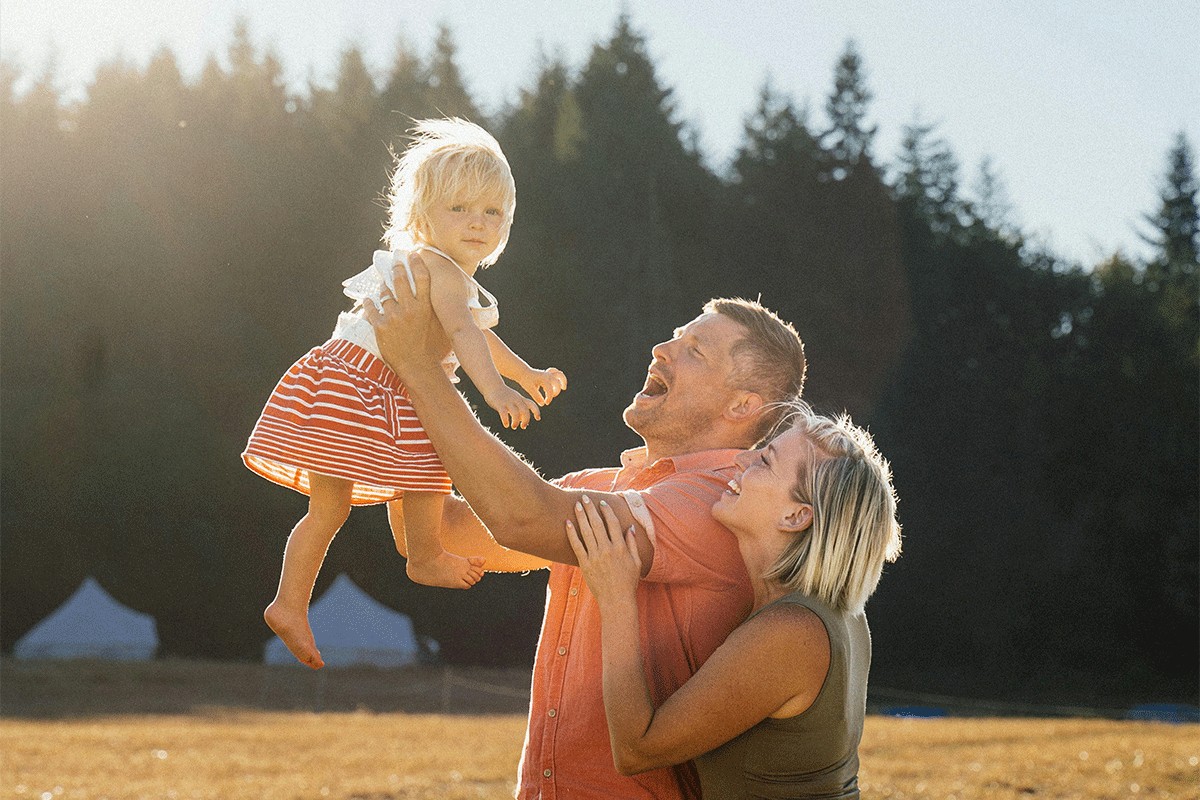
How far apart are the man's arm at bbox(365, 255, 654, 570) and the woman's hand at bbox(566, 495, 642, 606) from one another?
0.09 feet

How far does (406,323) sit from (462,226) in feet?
1.19

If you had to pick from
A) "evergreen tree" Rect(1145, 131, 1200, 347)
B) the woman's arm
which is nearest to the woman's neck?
the woman's arm

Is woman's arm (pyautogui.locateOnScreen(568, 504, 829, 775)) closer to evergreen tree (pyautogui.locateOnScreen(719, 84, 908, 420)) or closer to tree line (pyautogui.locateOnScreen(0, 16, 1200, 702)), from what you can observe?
tree line (pyautogui.locateOnScreen(0, 16, 1200, 702))

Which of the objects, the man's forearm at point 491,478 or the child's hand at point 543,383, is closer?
the man's forearm at point 491,478

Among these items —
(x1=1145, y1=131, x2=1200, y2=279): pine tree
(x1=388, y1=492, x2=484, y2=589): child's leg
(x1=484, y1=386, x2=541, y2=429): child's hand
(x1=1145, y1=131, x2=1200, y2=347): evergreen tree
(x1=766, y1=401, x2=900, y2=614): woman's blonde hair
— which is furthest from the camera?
(x1=1145, y1=131, x2=1200, y2=279): pine tree

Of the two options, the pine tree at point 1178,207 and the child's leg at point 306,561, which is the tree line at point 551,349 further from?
the child's leg at point 306,561

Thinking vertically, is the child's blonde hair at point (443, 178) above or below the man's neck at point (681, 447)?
above

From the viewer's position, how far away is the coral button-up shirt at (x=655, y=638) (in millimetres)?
2736

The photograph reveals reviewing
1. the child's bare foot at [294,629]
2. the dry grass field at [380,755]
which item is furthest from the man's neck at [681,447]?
the dry grass field at [380,755]

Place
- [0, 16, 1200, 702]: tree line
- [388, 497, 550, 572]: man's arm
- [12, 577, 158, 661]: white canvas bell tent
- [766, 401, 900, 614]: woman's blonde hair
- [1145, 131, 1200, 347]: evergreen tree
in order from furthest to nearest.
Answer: [1145, 131, 1200, 347]: evergreen tree < [0, 16, 1200, 702]: tree line < [12, 577, 158, 661]: white canvas bell tent < [388, 497, 550, 572]: man's arm < [766, 401, 900, 614]: woman's blonde hair

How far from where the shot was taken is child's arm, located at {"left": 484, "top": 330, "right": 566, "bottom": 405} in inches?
120

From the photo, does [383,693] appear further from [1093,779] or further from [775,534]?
[775,534]

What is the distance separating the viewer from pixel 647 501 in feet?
8.95

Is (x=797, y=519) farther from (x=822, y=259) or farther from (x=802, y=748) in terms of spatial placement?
(x=822, y=259)
